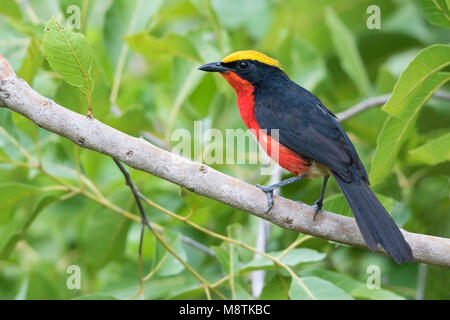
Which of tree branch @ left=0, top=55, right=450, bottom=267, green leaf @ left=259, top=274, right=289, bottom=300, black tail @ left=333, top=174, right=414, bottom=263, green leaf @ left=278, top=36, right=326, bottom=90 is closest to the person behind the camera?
tree branch @ left=0, top=55, right=450, bottom=267

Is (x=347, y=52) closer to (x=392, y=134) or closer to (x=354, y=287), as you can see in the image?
(x=392, y=134)

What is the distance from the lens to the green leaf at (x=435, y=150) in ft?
10.6

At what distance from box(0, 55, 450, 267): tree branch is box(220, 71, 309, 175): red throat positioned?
0.62 m

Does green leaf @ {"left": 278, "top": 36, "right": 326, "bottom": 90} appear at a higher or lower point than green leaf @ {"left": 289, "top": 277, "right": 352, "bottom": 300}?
higher

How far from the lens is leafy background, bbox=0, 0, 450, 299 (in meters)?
3.21

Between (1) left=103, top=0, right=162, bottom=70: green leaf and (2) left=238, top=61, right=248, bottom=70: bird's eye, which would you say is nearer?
(2) left=238, top=61, right=248, bottom=70: bird's eye

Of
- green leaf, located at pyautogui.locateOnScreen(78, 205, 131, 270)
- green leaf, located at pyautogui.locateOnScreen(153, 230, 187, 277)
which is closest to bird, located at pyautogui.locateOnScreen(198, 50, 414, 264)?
green leaf, located at pyautogui.locateOnScreen(153, 230, 187, 277)

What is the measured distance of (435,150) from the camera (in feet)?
10.7

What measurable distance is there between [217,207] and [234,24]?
2.06 m

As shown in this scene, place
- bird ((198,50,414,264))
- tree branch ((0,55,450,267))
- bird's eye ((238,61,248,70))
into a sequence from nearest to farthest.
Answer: tree branch ((0,55,450,267)), bird ((198,50,414,264)), bird's eye ((238,61,248,70))

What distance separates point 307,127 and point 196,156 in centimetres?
101

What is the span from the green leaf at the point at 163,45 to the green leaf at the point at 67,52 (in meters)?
1.17

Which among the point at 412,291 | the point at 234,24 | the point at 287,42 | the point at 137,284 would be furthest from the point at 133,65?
the point at 412,291

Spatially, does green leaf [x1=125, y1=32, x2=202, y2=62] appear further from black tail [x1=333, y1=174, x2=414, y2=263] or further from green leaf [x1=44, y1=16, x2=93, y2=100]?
black tail [x1=333, y1=174, x2=414, y2=263]
